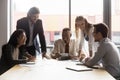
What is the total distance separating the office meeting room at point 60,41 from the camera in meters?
2.82

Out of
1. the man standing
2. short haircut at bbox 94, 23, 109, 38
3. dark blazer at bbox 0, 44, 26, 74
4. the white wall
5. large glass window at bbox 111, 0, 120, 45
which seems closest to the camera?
the man standing

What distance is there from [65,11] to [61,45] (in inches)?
52.9

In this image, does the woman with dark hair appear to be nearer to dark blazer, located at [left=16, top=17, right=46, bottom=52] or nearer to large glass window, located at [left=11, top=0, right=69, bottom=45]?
dark blazer, located at [left=16, top=17, right=46, bottom=52]

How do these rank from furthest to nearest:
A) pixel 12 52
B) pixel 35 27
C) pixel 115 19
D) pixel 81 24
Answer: pixel 115 19
pixel 35 27
pixel 81 24
pixel 12 52

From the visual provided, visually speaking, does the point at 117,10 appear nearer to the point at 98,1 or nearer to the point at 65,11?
the point at 98,1

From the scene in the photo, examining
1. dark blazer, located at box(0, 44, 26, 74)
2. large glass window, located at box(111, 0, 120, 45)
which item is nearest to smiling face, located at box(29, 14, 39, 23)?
dark blazer, located at box(0, 44, 26, 74)

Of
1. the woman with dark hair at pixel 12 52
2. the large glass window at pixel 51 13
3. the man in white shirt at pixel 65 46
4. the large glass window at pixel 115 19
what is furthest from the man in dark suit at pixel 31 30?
the large glass window at pixel 115 19

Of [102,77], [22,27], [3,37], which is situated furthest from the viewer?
[3,37]

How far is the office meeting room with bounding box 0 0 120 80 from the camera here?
282 centimetres

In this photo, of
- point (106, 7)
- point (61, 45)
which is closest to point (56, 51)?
point (61, 45)

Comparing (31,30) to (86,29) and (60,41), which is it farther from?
(86,29)

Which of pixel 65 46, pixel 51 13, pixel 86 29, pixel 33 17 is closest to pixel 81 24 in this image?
pixel 86 29

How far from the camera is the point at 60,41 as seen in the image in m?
4.47

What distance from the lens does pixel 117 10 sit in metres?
5.54
